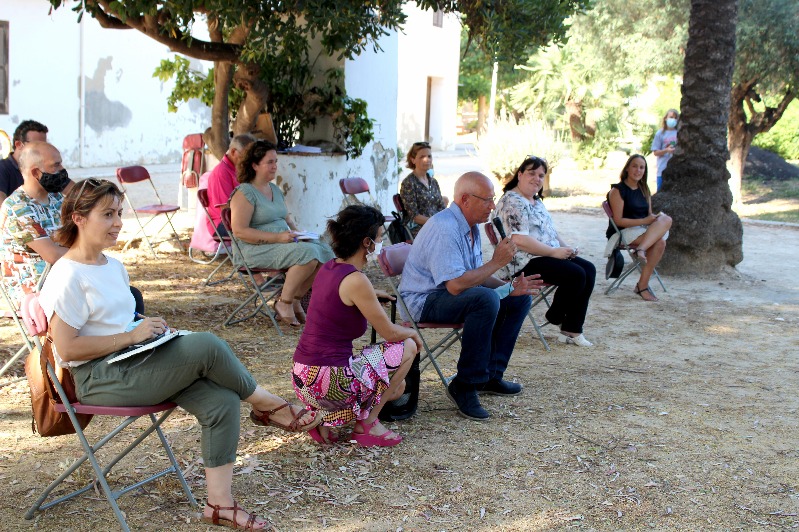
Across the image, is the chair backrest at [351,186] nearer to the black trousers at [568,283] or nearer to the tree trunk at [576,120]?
the black trousers at [568,283]

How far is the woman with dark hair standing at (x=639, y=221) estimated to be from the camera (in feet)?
26.6

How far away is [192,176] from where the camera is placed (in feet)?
32.6

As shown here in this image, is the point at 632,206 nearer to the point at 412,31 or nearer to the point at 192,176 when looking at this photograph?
the point at 192,176

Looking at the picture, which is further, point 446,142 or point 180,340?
point 446,142

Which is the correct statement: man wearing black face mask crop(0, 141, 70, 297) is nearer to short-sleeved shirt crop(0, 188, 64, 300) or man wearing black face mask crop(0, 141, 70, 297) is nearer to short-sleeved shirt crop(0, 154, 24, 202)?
short-sleeved shirt crop(0, 188, 64, 300)

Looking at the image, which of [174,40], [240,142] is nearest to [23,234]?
[240,142]

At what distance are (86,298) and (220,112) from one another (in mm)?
5750

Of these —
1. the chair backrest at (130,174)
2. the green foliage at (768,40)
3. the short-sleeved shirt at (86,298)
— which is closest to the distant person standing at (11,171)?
the chair backrest at (130,174)

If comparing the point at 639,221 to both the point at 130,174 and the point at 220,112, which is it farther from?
the point at 130,174

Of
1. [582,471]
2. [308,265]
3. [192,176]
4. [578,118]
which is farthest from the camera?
[578,118]

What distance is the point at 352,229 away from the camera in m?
4.17

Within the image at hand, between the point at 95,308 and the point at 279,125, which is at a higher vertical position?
the point at 279,125

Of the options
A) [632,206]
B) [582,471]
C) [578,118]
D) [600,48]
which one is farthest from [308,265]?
[578,118]

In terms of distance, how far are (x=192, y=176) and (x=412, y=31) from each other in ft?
66.2
